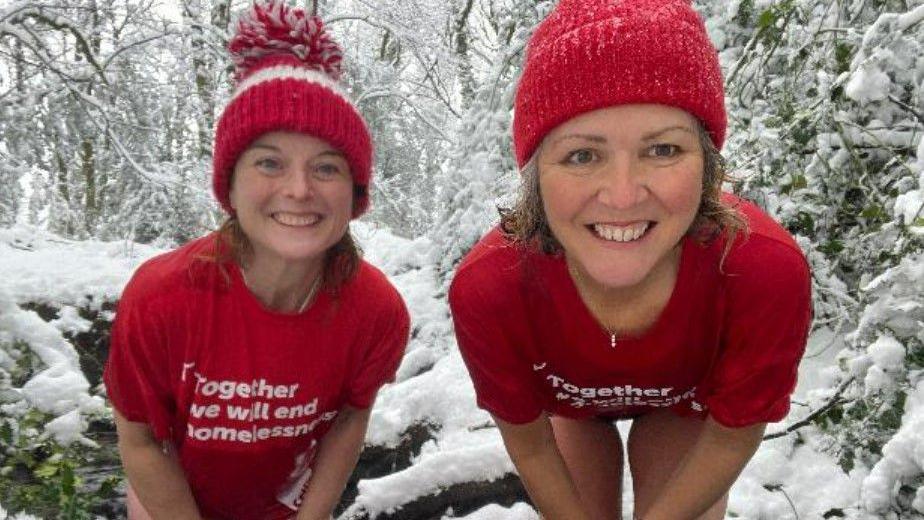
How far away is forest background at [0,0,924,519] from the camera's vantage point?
7.91 ft

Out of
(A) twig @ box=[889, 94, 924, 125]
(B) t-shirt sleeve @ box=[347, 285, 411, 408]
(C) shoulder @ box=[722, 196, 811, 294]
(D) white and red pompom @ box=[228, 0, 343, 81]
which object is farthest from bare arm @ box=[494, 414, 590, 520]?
(A) twig @ box=[889, 94, 924, 125]

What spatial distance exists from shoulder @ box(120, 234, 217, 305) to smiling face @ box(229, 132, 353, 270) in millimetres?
175

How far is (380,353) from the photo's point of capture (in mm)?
2430

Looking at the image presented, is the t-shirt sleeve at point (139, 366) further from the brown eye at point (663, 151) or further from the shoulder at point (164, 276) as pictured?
the brown eye at point (663, 151)

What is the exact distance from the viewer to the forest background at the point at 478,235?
7.91 ft

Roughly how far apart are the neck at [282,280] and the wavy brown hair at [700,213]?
0.71 meters

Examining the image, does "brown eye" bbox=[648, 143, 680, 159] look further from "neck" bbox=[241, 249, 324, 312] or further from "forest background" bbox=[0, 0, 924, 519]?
"neck" bbox=[241, 249, 324, 312]

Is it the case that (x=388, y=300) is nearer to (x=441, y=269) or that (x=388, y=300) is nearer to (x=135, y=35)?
(x=441, y=269)

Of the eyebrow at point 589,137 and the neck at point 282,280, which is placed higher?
the eyebrow at point 589,137

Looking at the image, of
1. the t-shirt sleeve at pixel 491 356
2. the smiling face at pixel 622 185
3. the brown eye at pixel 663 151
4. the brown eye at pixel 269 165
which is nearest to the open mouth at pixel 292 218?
the brown eye at pixel 269 165

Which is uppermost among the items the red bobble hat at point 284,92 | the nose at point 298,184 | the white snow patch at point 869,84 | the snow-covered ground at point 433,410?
the red bobble hat at point 284,92

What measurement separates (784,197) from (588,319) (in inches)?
73.2

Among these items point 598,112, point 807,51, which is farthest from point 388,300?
point 807,51

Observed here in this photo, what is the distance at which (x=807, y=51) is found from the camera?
130 inches
